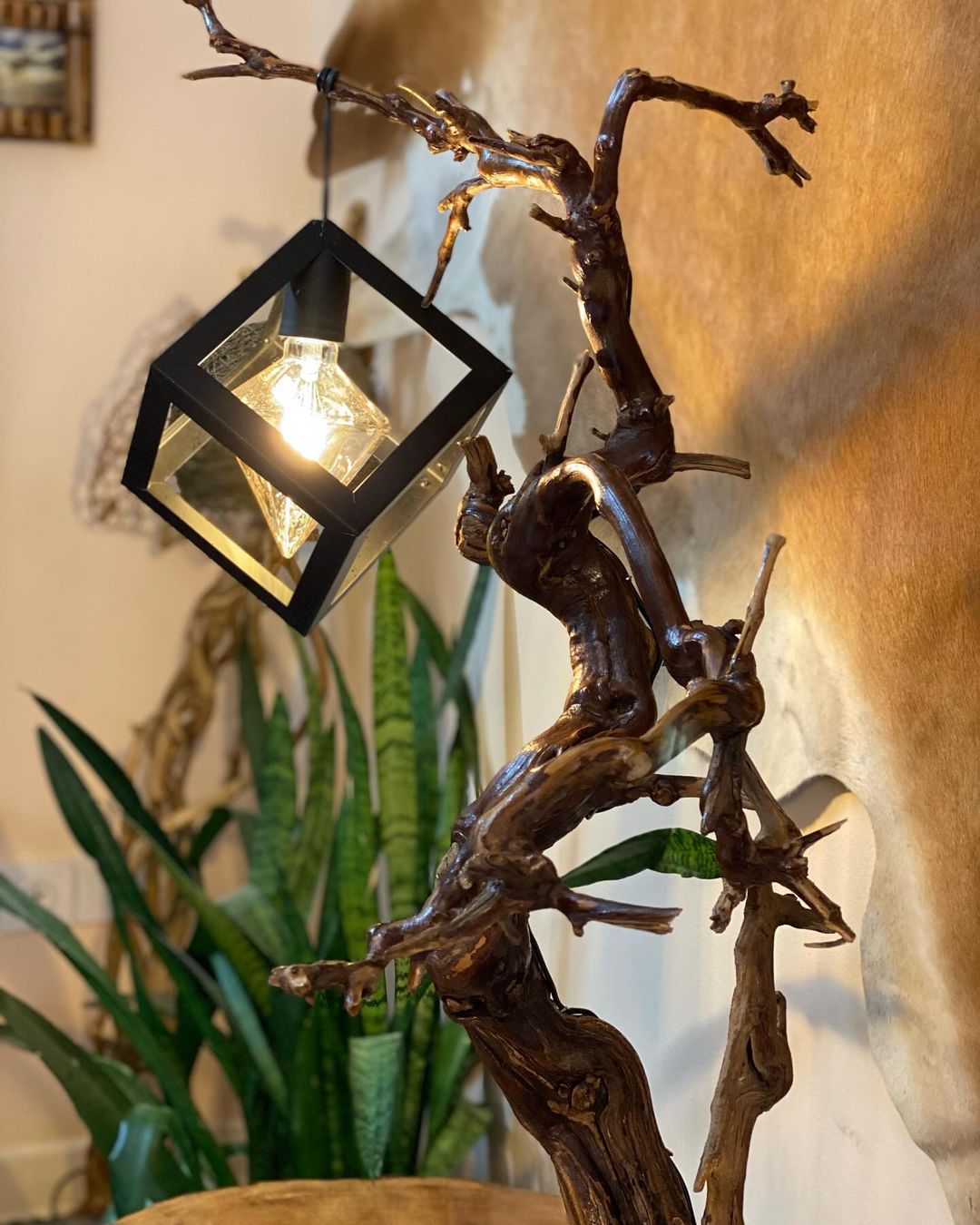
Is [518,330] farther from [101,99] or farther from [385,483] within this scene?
[101,99]

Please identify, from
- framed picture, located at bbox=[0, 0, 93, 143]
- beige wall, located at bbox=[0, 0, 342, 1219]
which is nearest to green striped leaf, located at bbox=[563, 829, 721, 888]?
beige wall, located at bbox=[0, 0, 342, 1219]

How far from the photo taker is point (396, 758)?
122 cm

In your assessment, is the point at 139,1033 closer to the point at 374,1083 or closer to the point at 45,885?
the point at 374,1083

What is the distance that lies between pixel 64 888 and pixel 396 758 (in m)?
0.61

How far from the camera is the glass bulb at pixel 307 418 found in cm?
69

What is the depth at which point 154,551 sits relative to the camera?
5.28 ft

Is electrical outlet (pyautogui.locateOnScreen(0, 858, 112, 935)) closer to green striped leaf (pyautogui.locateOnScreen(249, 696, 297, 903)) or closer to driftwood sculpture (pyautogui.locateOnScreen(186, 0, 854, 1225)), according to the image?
green striped leaf (pyautogui.locateOnScreen(249, 696, 297, 903))

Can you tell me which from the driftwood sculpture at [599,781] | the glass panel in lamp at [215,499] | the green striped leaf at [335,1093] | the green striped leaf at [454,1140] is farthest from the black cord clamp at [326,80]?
the green striped leaf at [454,1140]

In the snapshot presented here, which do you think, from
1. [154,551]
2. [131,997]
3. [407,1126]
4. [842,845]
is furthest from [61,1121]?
[842,845]

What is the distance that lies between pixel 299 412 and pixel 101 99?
1046mm

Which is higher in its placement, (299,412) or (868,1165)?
(299,412)

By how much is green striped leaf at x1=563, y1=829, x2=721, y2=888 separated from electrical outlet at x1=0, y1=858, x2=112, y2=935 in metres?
0.95

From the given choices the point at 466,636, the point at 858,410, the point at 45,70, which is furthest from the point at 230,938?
the point at 45,70

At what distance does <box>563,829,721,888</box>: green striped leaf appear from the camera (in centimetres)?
72
